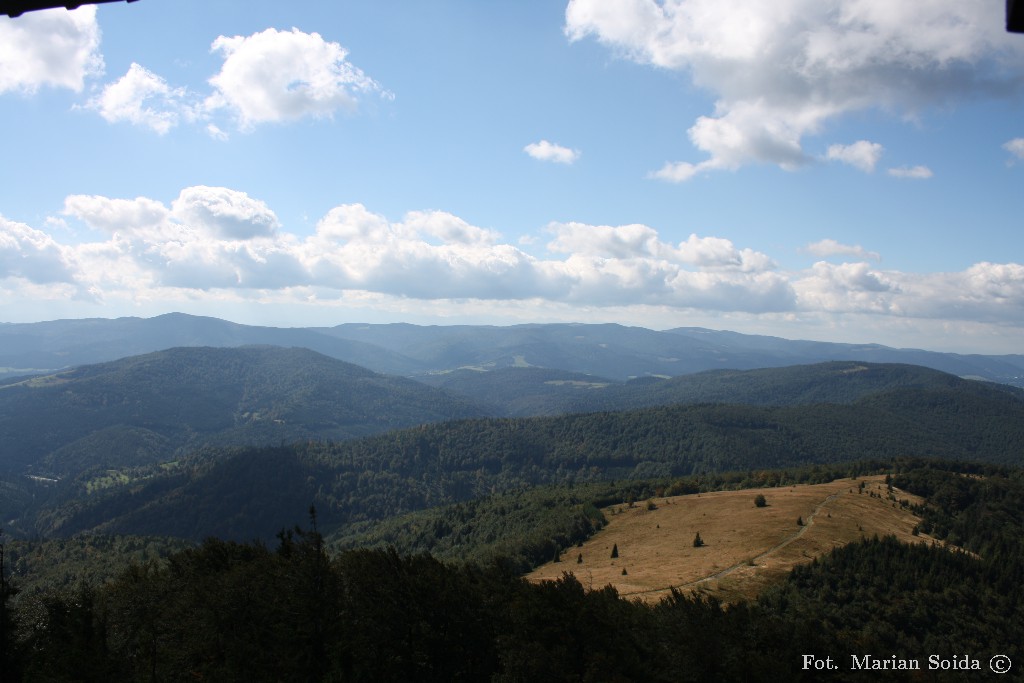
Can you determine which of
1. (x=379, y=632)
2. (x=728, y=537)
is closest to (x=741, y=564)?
(x=728, y=537)

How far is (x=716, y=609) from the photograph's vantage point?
5666 cm

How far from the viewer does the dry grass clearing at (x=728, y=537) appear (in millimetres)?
93438

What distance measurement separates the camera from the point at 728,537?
116688 mm

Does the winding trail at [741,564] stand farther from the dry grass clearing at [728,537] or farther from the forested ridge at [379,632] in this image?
the forested ridge at [379,632]

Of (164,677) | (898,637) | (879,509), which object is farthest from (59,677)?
(879,509)

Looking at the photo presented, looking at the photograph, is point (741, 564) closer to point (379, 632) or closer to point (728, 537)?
point (728, 537)

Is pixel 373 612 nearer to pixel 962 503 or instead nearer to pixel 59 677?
pixel 59 677

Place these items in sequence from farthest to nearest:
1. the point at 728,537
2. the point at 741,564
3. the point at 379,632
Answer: the point at 728,537
the point at 741,564
the point at 379,632

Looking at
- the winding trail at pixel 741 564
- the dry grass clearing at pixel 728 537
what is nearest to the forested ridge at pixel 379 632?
the winding trail at pixel 741 564

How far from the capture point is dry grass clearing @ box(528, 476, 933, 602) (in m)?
93.4

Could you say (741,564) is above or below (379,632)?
below

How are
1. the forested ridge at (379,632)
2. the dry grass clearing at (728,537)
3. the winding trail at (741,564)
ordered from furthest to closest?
the dry grass clearing at (728,537) → the winding trail at (741,564) → the forested ridge at (379,632)

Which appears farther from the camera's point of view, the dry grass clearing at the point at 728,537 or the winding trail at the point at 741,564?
the dry grass clearing at the point at 728,537

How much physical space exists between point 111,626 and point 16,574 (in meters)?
195
